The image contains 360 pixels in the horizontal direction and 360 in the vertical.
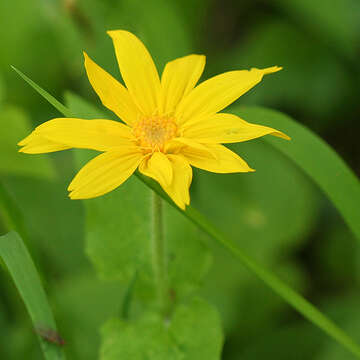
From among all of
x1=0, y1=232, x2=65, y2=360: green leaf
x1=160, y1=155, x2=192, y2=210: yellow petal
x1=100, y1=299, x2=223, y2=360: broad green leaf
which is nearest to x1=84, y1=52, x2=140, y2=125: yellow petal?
x1=160, y1=155, x2=192, y2=210: yellow petal

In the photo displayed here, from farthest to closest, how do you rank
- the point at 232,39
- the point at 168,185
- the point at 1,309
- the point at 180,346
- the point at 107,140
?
the point at 232,39 < the point at 1,309 < the point at 180,346 < the point at 107,140 < the point at 168,185

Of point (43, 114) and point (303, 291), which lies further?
point (43, 114)

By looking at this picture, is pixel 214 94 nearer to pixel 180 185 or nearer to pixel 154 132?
pixel 154 132

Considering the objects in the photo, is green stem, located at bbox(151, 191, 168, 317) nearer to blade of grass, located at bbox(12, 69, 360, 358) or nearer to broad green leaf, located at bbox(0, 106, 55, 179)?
blade of grass, located at bbox(12, 69, 360, 358)

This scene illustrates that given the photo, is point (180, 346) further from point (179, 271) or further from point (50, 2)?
point (50, 2)

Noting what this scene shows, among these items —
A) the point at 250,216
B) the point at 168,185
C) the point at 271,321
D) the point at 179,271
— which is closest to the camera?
the point at 168,185

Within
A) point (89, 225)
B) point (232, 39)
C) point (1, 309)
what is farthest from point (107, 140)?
point (232, 39)
